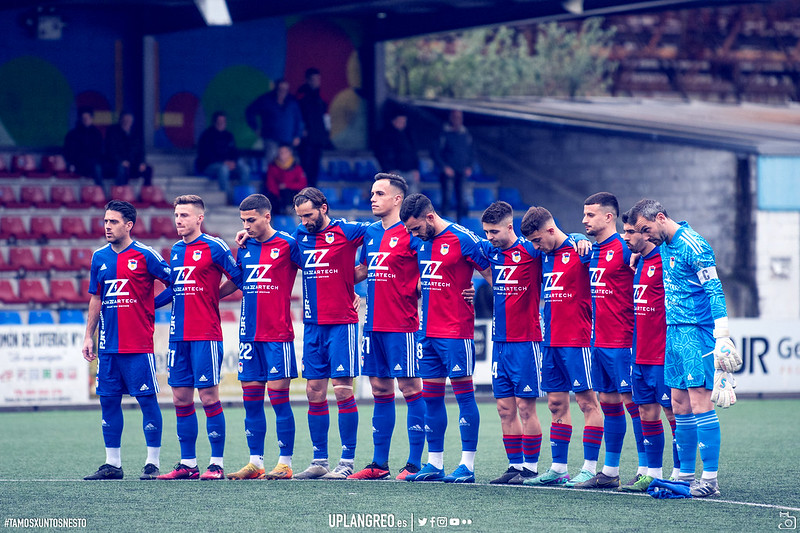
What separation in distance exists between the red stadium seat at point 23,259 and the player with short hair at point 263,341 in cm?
1070

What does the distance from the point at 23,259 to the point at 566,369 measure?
12.6 m

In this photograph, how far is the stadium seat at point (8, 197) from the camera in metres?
20.0

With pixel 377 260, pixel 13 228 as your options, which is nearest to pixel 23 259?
pixel 13 228

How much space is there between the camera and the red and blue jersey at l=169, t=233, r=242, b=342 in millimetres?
8930

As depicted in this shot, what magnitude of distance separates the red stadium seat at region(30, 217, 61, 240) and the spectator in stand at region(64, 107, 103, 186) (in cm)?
123

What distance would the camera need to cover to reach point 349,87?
83.3ft

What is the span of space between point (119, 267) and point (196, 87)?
15409mm

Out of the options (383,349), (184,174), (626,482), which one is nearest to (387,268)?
(383,349)

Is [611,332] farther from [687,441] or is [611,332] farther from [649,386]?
[687,441]

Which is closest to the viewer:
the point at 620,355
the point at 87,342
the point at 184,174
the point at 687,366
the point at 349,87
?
the point at 687,366

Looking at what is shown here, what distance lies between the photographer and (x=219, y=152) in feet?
71.8

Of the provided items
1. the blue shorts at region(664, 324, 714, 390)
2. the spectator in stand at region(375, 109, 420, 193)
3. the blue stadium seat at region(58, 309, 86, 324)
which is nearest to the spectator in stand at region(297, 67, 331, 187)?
the spectator in stand at region(375, 109, 420, 193)

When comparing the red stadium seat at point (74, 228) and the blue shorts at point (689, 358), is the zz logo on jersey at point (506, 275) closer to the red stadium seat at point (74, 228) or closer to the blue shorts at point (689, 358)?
the blue shorts at point (689, 358)

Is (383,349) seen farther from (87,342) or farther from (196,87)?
(196,87)
